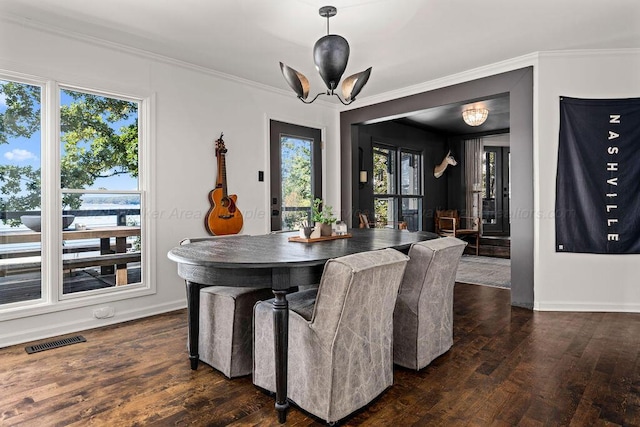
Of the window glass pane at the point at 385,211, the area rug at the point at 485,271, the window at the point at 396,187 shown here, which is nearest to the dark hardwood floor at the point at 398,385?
the area rug at the point at 485,271

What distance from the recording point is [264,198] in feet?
15.2

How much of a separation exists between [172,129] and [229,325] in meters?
2.33

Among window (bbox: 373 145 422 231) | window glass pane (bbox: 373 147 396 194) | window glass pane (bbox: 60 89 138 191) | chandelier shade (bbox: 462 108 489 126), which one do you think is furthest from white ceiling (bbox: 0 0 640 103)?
window (bbox: 373 145 422 231)

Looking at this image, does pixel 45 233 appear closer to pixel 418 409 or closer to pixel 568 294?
pixel 418 409

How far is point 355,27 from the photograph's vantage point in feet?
10.0

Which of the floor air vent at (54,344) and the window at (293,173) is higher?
the window at (293,173)

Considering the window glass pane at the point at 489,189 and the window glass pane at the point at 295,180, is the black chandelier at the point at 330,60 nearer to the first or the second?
the window glass pane at the point at 295,180

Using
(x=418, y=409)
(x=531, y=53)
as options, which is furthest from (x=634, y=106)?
(x=418, y=409)

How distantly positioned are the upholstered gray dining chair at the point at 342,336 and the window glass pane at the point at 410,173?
5.28 m

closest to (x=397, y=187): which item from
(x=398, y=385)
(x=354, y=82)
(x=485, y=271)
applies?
(x=485, y=271)

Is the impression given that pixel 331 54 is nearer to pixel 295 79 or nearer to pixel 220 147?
pixel 295 79

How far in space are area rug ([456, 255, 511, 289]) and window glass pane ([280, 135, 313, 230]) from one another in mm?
2286

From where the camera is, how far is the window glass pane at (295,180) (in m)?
4.95

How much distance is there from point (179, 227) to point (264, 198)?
1113mm
